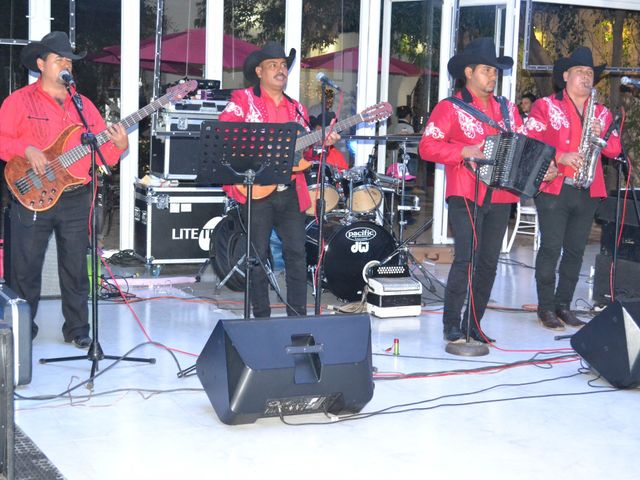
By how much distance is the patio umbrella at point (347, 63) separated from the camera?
1034cm

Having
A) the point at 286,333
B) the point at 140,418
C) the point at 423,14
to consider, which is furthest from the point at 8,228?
the point at 423,14

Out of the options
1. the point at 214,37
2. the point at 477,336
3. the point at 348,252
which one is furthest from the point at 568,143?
the point at 214,37

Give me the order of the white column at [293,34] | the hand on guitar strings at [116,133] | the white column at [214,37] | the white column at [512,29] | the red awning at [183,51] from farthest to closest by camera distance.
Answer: the white column at [512,29] → the white column at [293,34] → the white column at [214,37] → the red awning at [183,51] → the hand on guitar strings at [116,133]

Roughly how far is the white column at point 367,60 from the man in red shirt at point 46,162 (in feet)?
16.7

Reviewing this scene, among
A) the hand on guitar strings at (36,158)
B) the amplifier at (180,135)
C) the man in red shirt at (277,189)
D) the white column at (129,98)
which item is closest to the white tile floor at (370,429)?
the man in red shirt at (277,189)

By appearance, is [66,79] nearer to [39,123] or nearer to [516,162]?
[39,123]

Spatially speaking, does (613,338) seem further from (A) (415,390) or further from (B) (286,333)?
(B) (286,333)

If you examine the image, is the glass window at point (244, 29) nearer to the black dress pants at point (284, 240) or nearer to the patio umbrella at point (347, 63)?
the patio umbrella at point (347, 63)

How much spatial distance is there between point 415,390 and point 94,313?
5.62 ft

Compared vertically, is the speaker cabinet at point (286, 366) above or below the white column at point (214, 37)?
below

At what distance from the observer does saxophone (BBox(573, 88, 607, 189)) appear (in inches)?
253

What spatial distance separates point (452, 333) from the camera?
6270 mm

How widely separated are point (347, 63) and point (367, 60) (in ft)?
0.69

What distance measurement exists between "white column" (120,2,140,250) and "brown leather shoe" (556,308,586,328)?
4313 millimetres
